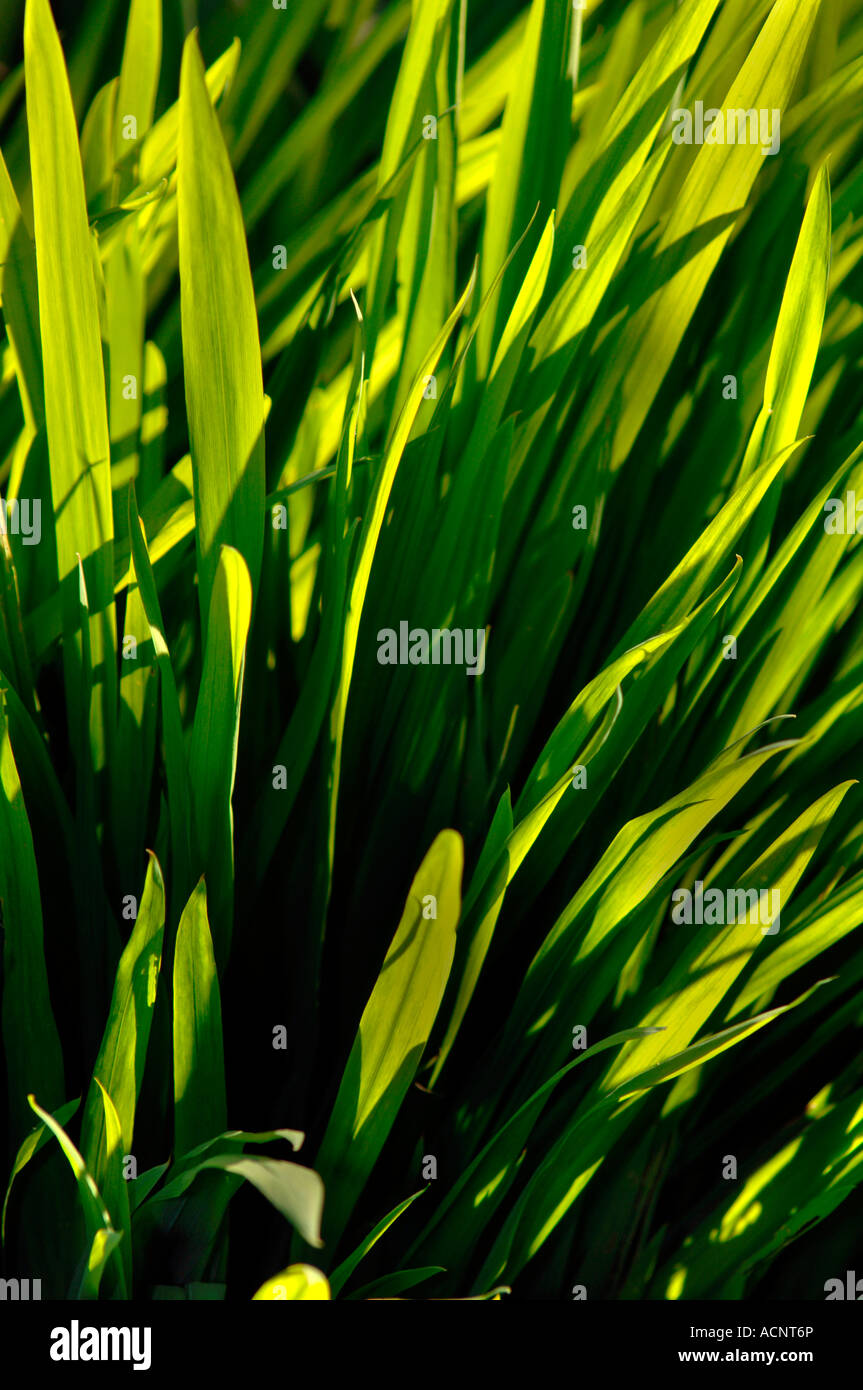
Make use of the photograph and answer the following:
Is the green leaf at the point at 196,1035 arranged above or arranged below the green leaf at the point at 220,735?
below

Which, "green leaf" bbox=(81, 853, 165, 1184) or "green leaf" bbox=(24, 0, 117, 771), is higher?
"green leaf" bbox=(24, 0, 117, 771)

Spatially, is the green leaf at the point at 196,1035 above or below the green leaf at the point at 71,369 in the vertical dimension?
below

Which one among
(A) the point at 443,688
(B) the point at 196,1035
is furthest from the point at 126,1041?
(A) the point at 443,688

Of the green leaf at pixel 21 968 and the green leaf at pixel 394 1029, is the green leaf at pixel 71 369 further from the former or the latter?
the green leaf at pixel 394 1029

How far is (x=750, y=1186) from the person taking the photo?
43cm

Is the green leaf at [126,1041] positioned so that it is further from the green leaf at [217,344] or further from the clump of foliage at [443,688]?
the green leaf at [217,344]

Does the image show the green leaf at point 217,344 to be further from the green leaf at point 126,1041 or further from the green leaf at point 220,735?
the green leaf at point 126,1041

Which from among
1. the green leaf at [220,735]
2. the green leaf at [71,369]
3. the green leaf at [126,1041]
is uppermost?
the green leaf at [71,369]

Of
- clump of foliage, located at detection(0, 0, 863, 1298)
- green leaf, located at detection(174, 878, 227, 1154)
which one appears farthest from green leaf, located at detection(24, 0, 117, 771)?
green leaf, located at detection(174, 878, 227, 1154)

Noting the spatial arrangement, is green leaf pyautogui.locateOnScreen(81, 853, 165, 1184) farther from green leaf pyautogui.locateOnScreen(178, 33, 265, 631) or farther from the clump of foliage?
green leaf pyautogui.locateOnScreen(178, 33, 265, 631)

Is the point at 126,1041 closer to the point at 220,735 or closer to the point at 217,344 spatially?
the point at 220,735

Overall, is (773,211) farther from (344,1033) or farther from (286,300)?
(344,1033)

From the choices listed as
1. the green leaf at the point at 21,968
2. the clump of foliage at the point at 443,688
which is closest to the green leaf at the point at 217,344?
the clump of foliage at the point at 443,688
